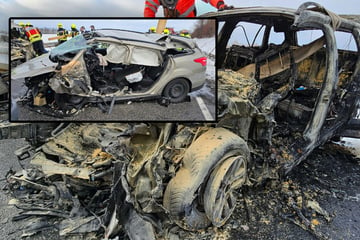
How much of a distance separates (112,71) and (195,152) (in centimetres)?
86

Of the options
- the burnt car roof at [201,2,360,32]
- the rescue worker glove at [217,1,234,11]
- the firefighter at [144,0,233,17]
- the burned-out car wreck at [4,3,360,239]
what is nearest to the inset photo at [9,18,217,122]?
the burned-out car wreck at [4,3,360,239]

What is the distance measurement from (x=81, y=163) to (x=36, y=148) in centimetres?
68

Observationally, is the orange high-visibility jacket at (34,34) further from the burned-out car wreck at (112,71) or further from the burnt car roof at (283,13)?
the burnt car roof at (283,13)

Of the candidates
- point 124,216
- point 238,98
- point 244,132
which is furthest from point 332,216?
point 124,216

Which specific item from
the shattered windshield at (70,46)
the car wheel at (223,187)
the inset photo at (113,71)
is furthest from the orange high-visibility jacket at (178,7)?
the car wheel at (223,187)

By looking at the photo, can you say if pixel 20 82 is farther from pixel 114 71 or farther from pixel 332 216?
pixel 332 216

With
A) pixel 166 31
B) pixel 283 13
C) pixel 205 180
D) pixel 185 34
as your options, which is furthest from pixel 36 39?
pixel 283 13

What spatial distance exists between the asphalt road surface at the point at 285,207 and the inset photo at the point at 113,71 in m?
0.98

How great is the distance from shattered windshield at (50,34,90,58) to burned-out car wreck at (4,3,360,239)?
0.68 meters

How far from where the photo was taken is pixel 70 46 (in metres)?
2.00

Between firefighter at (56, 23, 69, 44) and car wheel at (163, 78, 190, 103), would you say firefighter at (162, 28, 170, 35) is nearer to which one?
car wheel at (163, 78, 190, 103)

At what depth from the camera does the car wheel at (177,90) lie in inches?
88.4

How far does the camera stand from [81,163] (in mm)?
2471

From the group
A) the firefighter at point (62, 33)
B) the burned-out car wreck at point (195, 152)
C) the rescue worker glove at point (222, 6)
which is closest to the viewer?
the firefighter at point (62, 33)
